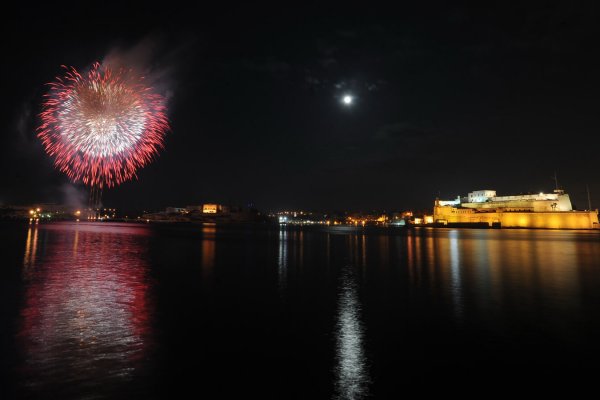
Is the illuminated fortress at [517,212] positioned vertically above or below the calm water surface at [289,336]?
above

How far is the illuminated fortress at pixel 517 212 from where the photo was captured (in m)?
120

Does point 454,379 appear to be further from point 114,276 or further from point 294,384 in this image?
point 114,276

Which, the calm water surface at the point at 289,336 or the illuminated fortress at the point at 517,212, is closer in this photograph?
the calm water surface at the point at 289,336

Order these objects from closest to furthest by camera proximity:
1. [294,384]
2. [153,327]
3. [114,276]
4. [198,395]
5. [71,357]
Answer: [198,395] < [294,384] < [71,357] < [153,327] < [114,276]

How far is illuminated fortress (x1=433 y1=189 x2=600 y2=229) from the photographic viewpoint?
120312 mm

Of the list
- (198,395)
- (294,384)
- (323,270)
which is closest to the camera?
(198,395)

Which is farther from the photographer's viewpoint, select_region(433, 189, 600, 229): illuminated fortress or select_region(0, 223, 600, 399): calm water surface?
select_region(433, 189, 600, 229): illuminated fortress

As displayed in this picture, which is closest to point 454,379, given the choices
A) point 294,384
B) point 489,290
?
point 294,384

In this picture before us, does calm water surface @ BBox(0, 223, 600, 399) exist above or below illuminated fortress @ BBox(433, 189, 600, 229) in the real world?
below

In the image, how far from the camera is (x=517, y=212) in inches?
5153

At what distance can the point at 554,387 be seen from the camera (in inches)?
257

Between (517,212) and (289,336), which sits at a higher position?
(517,212)

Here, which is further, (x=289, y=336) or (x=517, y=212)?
(x=517, y=212)

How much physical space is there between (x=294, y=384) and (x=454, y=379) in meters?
3.00
